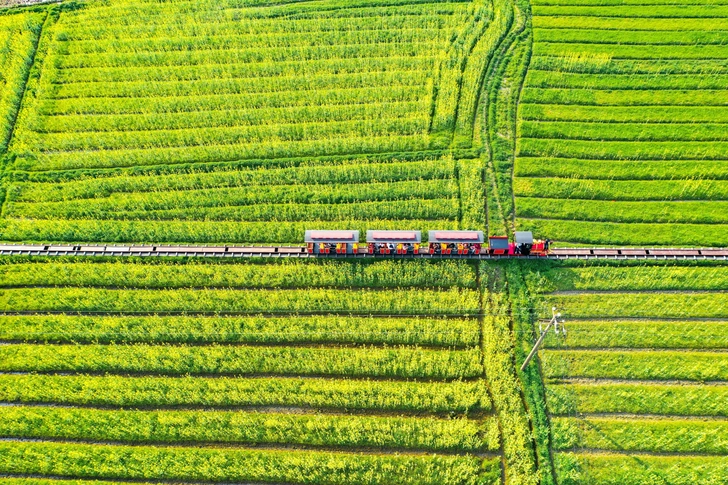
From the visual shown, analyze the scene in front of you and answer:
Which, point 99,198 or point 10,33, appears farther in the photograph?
point 10,33

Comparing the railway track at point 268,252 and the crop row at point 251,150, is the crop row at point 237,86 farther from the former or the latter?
the railway track at point 268,252

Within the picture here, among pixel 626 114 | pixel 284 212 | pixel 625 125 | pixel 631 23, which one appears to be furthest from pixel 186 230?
pixel 631 23

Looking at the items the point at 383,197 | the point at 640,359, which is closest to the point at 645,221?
the point at 640,359

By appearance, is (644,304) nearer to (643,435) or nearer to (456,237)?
(643,435)

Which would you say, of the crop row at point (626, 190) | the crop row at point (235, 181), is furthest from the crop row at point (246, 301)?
the crop row at point (626, 190)

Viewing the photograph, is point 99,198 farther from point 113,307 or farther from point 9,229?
point 113,307

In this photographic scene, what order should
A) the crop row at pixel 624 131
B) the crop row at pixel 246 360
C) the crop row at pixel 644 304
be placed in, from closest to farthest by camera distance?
the crop row at pixel 246 360, the crop row at pixel 644 304, the crop row at pixel 624 131
